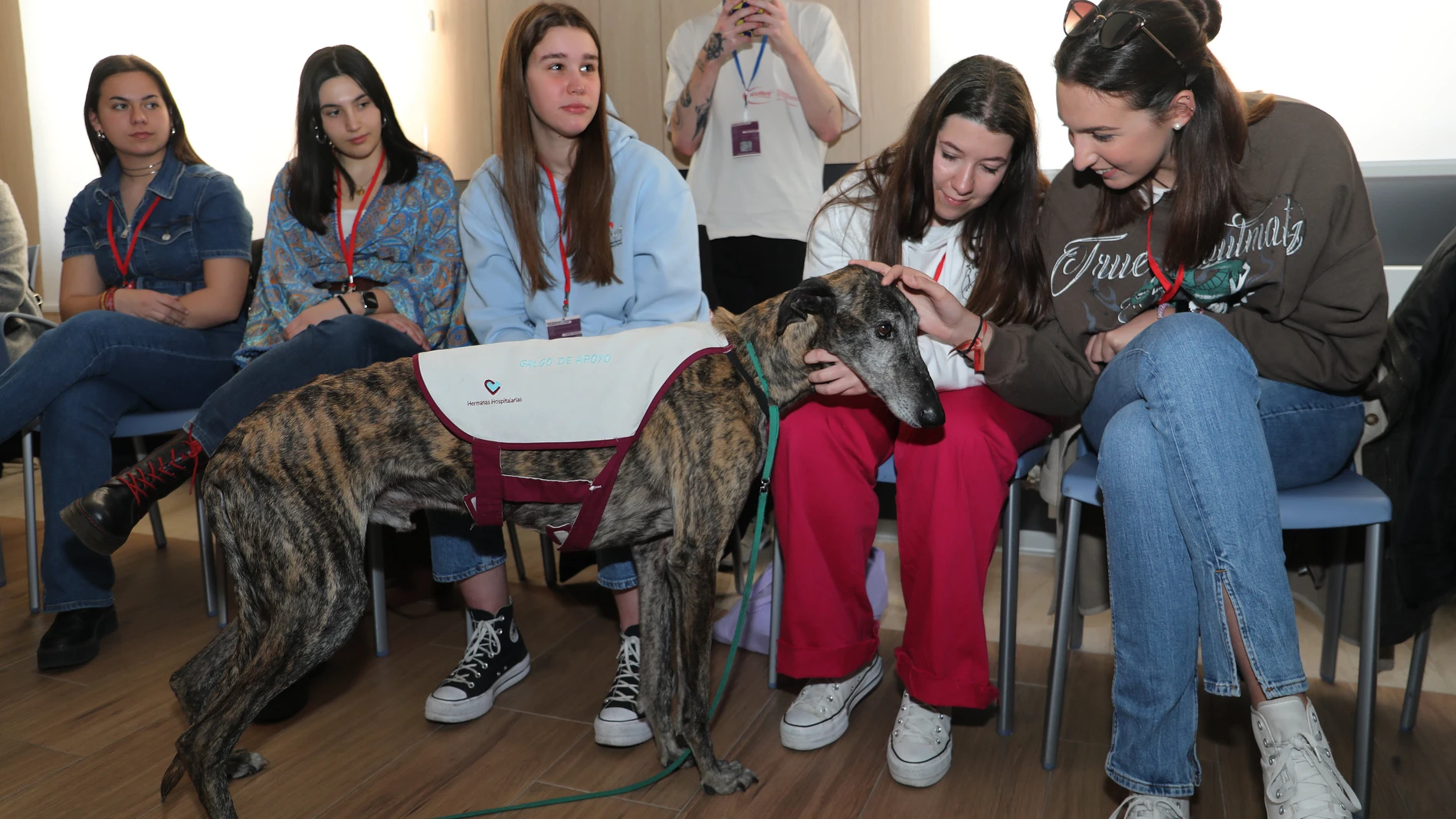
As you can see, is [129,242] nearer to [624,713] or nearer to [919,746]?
[624,713]

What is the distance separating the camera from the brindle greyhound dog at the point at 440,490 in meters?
1.74

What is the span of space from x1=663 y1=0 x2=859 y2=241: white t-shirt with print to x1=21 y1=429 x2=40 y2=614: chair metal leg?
2.20m

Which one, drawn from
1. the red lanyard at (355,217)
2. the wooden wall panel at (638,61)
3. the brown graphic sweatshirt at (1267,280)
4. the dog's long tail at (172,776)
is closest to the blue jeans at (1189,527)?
the brown graphic sweatshirt at (1267,280)

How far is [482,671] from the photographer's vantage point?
2.35 m

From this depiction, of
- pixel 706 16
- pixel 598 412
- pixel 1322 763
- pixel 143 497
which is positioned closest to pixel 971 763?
pixel 1322 763

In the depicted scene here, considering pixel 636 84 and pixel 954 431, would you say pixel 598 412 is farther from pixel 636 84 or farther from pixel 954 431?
pixel 636 84

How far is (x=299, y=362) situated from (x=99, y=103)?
55.9 inches

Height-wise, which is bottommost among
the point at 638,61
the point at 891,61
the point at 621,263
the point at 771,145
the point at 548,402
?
the point at 548,402

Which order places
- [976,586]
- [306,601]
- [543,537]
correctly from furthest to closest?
[543,537] < [976,586] < [306,601]

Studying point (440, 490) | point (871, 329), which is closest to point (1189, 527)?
point (871, 329)

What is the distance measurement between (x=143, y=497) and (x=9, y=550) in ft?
7.66

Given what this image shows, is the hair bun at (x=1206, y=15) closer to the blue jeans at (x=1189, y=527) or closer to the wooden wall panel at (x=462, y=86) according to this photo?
the blue jeans at (x=1189, y=527)

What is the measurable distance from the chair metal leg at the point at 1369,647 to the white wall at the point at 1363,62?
6.32ft

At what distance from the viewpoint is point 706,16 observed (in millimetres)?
3650
